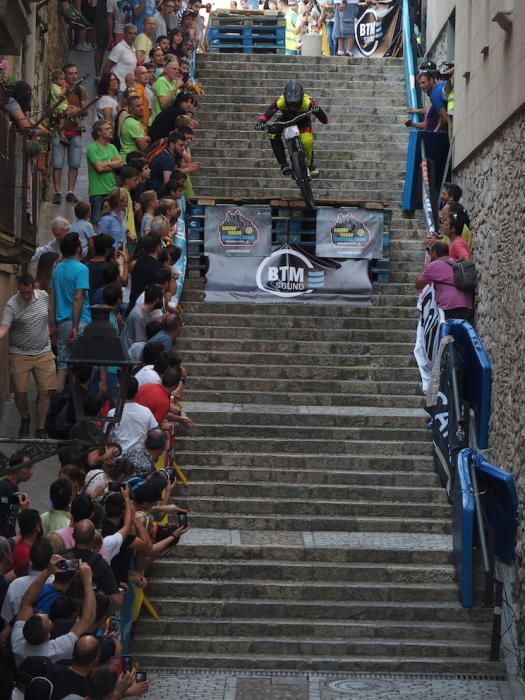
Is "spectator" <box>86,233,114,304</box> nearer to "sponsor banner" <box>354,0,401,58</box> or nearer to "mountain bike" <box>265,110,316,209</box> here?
"mountain bike" <box>265,110,316,209</box>

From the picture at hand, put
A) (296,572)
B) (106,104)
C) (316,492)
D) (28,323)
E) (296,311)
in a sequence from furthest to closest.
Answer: (106,104)
(296,311)
(316,492)
(28,323)
(296,572)

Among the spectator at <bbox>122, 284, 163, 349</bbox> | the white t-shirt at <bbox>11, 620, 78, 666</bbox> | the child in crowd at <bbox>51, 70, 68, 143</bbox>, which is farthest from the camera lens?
the child in crowd at <bbox>51, 70, 68, 143</bbox>

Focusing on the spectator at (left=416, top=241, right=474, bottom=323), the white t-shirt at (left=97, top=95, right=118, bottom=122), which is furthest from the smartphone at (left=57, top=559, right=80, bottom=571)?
the white t-shirt at (left=97, top=95, right=118, bottom=122)

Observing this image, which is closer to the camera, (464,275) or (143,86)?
(464,275)

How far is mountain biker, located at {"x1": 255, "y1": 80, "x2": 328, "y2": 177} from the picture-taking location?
2020 cm

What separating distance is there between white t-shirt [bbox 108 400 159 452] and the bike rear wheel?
21.1ft

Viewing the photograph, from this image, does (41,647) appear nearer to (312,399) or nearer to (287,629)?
(287,629)

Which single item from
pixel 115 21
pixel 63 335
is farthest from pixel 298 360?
pixel 115 21

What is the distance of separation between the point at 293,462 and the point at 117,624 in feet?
14.1

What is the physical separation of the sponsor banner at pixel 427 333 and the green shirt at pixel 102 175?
443 centimetres

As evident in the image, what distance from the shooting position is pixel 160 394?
1377 centimetres

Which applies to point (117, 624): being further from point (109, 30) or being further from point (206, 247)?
point (109, 30)

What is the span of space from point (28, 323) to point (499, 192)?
488 centimetres

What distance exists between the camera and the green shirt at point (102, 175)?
18.8 meters
